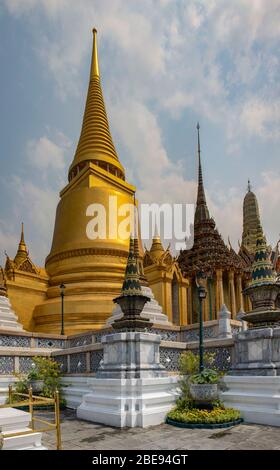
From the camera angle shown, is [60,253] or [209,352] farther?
[60,253]

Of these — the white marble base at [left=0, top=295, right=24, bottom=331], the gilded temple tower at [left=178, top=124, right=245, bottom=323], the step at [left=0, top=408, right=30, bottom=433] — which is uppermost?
the gilded temple tower at [left=178, top=124, right=245, bottom=323]

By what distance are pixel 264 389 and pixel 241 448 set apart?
3.00m

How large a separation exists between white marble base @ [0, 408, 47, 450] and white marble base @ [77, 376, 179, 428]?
3984 millimetres

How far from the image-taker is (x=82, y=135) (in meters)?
35.6

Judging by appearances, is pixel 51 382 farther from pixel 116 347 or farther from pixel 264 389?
pixel 264 389

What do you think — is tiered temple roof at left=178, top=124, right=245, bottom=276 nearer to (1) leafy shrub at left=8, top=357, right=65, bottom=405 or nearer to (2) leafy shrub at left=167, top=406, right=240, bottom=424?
(1) leafy shrub at left=8, top=357, right=65, bottom=405

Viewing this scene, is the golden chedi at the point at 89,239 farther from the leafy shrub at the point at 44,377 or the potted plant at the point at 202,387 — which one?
the potted plant at the point at 202,387

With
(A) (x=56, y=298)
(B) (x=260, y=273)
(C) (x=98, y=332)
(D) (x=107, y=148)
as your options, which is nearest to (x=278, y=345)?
(B) (x=260, y=273)

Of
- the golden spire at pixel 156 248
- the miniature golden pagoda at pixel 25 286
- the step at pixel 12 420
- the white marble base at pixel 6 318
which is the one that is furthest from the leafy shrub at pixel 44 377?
the golden spire at pixel 156 248

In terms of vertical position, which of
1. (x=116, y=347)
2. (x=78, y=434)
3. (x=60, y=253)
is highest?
(x=60, y=253)

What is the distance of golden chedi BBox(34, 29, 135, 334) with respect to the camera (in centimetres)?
2541

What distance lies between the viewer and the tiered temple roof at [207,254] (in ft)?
121

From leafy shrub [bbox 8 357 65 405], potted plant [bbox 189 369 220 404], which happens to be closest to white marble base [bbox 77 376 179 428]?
potted plant [bbox 189 369 220 404]

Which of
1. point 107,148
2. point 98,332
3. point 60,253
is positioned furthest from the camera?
point 107,148
